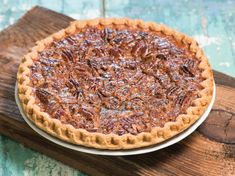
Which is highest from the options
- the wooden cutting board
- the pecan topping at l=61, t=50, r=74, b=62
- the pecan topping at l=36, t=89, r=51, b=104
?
the pecan topping at l=61, t=50, r=74, b=62

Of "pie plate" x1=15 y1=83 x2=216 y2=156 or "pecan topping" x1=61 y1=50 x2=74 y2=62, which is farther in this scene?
"pecan topping" x1=61 y1=50 x2=74 y2=62

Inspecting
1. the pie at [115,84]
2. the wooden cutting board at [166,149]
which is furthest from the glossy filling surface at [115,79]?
the wooden cutting board at [166,149]

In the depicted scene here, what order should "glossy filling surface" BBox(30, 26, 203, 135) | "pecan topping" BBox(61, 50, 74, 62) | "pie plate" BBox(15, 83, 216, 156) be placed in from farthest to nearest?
"pecan topping" BBox(61, 50, 74, 62)
"glossy filling surface" BBox(30, 26, 203, 135)
"pie plate" BBox(15, 83, 216, 156)

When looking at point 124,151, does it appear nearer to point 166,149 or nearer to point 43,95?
point 166,149

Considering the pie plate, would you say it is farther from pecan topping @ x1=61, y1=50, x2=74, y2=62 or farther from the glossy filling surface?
pecan topping @ x1=61, y1=50, x2=74, y2=62

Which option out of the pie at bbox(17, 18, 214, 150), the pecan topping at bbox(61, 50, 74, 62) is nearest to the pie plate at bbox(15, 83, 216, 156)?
the pie at bbox(17, 18, 214, 150)

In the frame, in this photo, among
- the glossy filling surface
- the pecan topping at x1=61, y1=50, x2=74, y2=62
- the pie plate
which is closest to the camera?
the pie plate

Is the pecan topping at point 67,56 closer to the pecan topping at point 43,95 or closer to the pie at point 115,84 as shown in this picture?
the pie at point 115,84

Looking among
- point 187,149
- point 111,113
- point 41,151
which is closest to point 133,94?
point 111,113

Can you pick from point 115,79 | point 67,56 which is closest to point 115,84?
point 115,79
